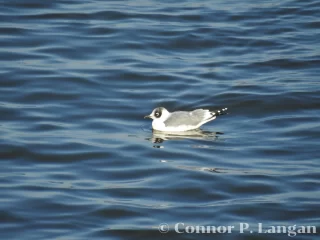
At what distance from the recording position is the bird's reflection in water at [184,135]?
45.2ft

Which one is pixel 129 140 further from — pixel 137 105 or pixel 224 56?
pixel 224 56

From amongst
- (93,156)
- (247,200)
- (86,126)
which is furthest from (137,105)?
(247,200)

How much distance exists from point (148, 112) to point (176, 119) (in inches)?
35.6

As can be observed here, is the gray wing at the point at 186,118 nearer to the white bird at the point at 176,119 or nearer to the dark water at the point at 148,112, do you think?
the white bird at the point at 176,119

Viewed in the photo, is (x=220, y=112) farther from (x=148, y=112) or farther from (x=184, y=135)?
(x=148, y=112)

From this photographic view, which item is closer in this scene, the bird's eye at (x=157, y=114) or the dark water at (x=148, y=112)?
the dark water at (x=148, y=112)

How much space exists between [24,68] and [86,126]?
2.98 metres

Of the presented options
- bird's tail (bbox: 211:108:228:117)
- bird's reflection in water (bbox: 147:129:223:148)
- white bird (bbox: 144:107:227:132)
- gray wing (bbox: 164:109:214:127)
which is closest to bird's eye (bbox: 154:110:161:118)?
white bird (bbox: 144:107:227:132)

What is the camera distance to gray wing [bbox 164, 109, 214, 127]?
45.9 feet

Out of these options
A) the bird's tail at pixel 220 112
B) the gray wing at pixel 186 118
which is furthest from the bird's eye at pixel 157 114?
the bird's tail at pixel 220 112

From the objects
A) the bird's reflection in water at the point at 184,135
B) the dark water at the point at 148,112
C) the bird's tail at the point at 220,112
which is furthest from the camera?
the bird's tail at the point at 220,112

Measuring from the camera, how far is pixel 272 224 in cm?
1023

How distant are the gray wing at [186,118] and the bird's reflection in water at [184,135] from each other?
0.15 metres

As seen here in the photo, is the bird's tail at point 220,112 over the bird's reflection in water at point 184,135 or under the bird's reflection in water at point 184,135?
over
